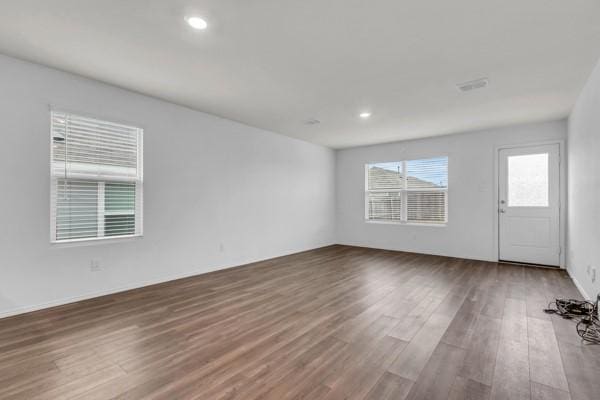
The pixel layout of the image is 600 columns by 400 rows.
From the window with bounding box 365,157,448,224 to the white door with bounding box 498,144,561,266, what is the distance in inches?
41.2

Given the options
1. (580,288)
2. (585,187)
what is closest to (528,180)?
(585,187)

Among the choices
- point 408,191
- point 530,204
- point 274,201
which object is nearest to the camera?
point 530,204

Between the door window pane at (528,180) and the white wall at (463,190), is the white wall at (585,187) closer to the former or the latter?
the door window pane at (528,180)

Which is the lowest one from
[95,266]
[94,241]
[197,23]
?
[95,266]

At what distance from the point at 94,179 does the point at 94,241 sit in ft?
2.45

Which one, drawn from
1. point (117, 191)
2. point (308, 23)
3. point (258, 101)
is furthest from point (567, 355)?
point (117, 191)

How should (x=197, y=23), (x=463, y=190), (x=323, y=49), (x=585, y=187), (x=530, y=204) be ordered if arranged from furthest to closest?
(x=463, y=190)
(x=530, y=204)
(x=585, y=187)
(x=323, y=49)
(x=197, y=23)

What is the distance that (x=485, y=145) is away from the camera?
18.3 ft

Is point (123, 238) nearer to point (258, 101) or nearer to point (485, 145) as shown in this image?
point (258, 101)

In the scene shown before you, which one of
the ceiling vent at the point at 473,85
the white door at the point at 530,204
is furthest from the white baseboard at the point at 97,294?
the white door at the point at 530,204

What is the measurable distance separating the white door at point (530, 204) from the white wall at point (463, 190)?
17cm

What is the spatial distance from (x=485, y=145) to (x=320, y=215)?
3.78m

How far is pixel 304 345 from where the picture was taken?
230cm

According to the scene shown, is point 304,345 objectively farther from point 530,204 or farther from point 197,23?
point 530,204
